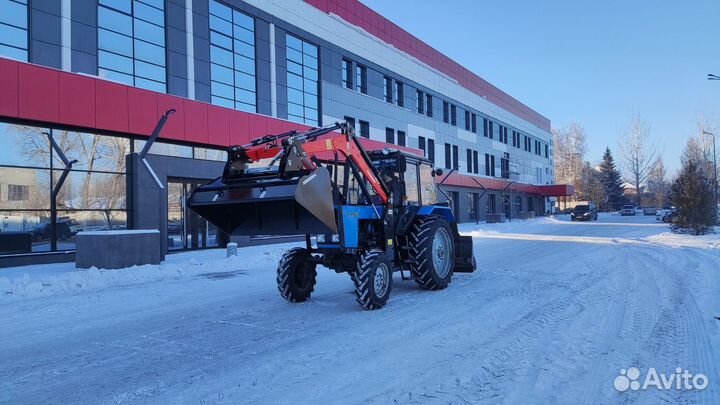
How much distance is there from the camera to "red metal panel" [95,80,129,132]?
15047mm

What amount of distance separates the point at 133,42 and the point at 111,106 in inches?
131

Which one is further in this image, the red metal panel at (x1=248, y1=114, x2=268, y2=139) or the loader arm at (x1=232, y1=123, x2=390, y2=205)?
the red metal panel at (x1=248, y1=114, x2=268, y2=139)

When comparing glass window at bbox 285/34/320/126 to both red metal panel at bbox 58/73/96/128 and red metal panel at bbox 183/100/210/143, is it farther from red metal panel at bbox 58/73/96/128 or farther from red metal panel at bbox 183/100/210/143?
red metal panel at bbox 58/73/96/128

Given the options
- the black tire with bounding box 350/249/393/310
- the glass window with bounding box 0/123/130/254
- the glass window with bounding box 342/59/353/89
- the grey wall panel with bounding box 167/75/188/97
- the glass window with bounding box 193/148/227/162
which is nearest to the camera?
the black tire with bounding box 350/249/393/310

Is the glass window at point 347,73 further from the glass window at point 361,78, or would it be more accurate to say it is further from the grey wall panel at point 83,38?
the grey wall panel at point 83,38

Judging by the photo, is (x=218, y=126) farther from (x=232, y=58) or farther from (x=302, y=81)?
(x=302, y=81)

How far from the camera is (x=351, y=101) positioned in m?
29.7

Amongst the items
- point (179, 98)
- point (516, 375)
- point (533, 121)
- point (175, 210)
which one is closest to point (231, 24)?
point (179, 98)

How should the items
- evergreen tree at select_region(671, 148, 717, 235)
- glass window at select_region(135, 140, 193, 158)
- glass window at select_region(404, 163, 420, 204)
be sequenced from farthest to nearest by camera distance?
1. evergreen tree at select_region(671, 148, 717, 235)
2. glass window at select_region(135, 140, 193, 158)
3. glass window at select_region(404, 163, 420, 204)

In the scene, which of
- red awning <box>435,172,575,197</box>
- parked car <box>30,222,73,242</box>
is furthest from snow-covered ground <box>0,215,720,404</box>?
red awning <box>435,172,575,197</box>

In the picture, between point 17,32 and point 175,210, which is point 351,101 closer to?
point 175,210

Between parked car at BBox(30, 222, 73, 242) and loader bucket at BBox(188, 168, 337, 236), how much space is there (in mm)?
10034

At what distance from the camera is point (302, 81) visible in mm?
25703

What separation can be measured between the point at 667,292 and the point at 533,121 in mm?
60615
